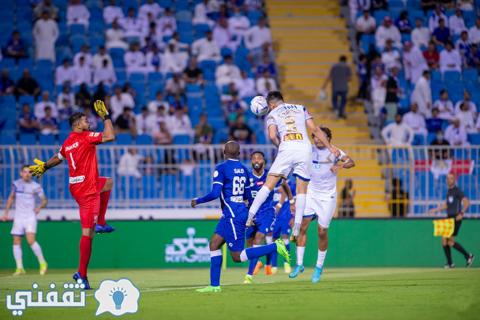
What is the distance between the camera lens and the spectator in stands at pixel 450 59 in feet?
106

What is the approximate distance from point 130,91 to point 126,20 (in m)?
3.30

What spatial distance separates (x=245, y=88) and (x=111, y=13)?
5.32 m

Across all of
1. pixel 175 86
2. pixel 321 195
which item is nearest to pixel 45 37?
pixel 175 86

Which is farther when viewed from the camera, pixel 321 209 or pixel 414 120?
pixel 414 120

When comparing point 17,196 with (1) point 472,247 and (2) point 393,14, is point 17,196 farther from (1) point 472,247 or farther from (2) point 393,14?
(2) point 393,14

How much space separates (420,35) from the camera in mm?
33250

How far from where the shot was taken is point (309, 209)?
1911cm

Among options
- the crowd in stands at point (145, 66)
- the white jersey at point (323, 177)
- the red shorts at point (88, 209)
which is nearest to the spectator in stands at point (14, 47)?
the crowd in stands at point (145, 66)

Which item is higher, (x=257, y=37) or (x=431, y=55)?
(x=257, y=37)

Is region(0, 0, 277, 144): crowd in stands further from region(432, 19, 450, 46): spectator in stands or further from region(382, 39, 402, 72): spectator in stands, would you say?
region(432, 19, 450, 46): spectator in stands

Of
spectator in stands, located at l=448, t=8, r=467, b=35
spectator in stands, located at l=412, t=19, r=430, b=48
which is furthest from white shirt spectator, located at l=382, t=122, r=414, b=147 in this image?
spectator in stands, located at l=448, t=8, r=467, b=35

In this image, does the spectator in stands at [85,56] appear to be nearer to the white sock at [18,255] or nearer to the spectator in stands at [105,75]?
the spectator in stands at [105,75]

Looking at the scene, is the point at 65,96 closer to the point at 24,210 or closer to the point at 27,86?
the point at 27,86

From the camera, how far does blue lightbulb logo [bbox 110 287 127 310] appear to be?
12.2 metres
